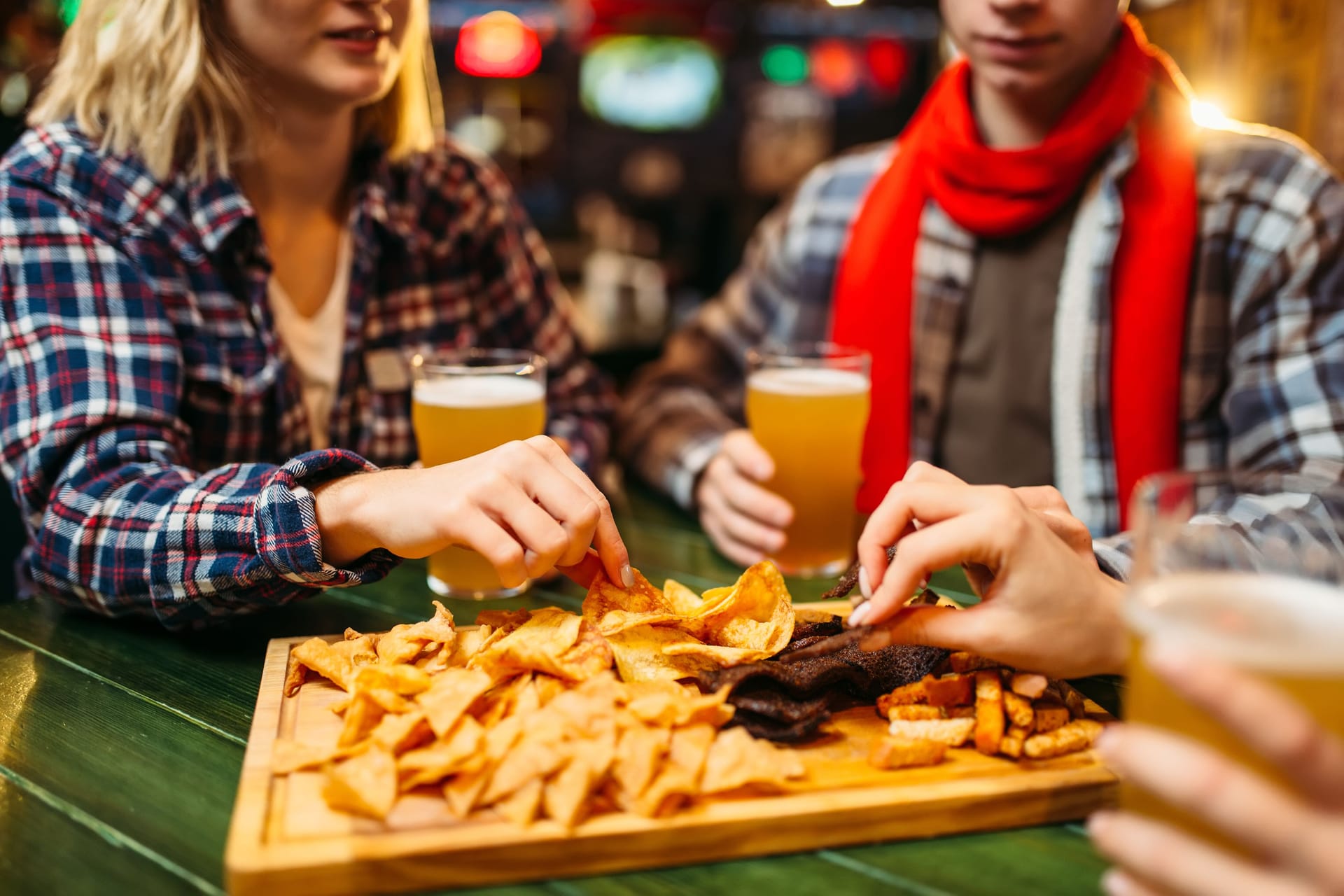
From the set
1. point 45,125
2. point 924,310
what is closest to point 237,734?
point 45,125

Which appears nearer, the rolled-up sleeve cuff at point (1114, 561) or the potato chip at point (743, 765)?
the potato chip at point (743, 765)

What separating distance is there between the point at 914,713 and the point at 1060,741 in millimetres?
117

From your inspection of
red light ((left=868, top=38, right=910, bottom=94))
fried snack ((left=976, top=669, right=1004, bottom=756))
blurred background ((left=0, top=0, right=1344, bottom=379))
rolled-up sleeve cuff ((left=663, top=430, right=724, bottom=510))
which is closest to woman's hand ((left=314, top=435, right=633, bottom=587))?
fried snack ((left=976, top=669, right=1004, bottom=756))

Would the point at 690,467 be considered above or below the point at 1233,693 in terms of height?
below

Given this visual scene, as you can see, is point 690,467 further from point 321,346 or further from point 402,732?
point 402,732

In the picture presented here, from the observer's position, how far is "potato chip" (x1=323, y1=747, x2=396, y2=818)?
2.56 feet

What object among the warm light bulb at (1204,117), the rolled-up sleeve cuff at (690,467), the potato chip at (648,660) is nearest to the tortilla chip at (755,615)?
the potato chip at (648,660)

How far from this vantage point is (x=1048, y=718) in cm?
91

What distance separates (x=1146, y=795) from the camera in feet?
2.17

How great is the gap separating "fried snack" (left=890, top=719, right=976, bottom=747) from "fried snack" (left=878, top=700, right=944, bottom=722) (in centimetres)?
1

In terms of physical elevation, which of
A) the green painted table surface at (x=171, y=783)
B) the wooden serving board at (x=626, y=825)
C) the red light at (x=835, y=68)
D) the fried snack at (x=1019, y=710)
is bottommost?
the green painted table surface at (x=171, y=783)

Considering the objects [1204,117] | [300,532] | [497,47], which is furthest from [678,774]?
[497,47]

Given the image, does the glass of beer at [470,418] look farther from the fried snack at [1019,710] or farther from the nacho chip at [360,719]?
the fried snack at [1019,710]

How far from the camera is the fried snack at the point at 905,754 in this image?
861mm
